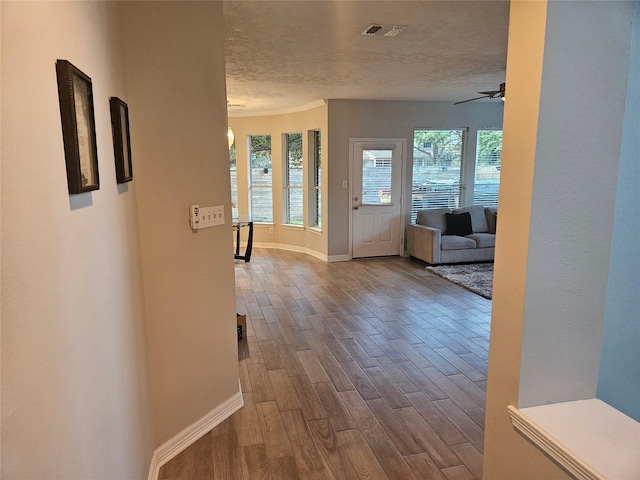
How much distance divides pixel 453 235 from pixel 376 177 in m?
1.54

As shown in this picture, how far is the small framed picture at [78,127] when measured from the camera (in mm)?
1052

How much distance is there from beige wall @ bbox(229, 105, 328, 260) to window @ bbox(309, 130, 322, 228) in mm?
108

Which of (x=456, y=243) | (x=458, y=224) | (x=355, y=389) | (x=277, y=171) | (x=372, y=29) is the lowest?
(x=355, y=389)

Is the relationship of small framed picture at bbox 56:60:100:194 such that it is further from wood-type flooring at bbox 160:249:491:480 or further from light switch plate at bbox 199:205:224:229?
wood-type flooring at bbox 160:249:491:480

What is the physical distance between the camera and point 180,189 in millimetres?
2244

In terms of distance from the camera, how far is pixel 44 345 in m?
0.86

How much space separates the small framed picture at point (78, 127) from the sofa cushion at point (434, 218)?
6.07 m

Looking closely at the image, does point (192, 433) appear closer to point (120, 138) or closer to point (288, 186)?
point (120, 138)

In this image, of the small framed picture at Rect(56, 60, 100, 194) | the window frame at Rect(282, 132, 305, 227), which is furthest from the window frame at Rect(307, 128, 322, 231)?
the small framed picture at Rect(56, 60, 100, 194)

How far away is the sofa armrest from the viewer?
254 inches

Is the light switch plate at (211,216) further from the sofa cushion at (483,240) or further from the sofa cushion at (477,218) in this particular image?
the sofa cushion at (477,218)

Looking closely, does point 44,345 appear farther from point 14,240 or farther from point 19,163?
point 19,163

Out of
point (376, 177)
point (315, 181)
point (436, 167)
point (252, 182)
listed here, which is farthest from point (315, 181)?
point (436, 167)

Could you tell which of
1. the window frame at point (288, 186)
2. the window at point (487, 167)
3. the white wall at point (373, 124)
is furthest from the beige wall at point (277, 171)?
the window at point (487, 167)
